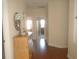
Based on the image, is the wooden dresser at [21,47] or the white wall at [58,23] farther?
the white wall at [58,23]

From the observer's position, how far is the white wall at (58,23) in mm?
6461

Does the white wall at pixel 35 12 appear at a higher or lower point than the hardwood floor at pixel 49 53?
higher

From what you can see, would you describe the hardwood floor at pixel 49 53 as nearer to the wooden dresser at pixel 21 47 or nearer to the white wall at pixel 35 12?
the wooden dresser at pixel 21 47

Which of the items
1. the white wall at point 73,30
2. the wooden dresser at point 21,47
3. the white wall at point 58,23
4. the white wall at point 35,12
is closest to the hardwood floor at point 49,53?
the white wall at point 73,30

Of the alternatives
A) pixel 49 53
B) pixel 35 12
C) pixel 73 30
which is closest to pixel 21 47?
pixel 73 30

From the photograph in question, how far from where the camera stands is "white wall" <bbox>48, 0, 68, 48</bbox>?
646cm

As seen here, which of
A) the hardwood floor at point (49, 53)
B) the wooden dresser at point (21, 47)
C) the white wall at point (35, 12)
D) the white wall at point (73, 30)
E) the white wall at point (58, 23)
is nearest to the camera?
the white wall at point (73, 30)

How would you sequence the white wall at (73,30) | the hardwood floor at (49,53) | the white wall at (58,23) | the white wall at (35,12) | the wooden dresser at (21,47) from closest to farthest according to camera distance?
the white wall at (73,30) < the wooden dresser at (21,47) < the hardwood floor at (49,53) < the white wall at (58,23) < the white wall at (35,12)

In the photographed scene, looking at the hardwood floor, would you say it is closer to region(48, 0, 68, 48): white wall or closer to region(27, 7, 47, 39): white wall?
region(48, 0, 68, 48): white wall

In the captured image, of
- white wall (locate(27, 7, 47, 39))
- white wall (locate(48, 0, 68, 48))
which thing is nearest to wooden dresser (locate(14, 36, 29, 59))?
white wall (locate(48, 0, 68, 48))

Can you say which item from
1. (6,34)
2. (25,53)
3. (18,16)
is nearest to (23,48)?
(25,53)

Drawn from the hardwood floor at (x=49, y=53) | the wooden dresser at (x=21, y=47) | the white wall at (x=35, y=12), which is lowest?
the hardwood floor at (x=49, y=53)

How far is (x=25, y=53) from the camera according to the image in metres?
3.63

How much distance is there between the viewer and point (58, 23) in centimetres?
666
